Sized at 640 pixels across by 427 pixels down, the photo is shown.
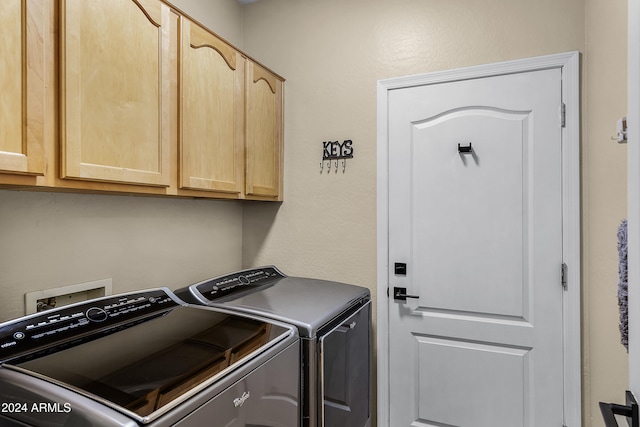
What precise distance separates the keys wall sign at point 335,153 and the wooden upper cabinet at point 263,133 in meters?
0.28

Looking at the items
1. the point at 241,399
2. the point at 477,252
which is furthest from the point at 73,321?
the point at 477,252

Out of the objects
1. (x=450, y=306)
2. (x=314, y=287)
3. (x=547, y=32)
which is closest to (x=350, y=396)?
(x=314, y=287)

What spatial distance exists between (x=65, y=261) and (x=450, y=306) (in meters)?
1.74

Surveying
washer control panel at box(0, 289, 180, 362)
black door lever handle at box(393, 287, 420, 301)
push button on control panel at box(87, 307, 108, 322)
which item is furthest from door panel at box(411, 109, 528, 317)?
push button on control panel at box(87, 307, 108, 322)

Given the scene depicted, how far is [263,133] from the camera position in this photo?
6.88ft

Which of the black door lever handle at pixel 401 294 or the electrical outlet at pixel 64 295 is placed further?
the black door lever handle at pixel 401 294

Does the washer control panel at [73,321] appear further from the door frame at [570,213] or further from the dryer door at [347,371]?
the door frame at [570,213]

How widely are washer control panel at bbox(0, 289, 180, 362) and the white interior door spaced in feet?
4.07

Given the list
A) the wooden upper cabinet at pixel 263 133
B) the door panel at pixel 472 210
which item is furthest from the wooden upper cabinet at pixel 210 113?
the door panel at pixel 472 210

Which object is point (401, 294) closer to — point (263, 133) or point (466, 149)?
point (466, 149)

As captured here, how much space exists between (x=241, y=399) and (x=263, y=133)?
1431 millimetres

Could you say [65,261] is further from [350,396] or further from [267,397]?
[350,396]

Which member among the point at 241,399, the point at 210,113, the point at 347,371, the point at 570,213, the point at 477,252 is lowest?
the point at 347,371

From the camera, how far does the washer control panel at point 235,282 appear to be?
5.59ft
